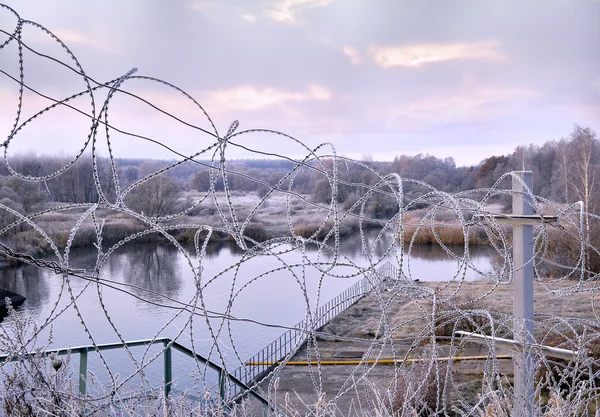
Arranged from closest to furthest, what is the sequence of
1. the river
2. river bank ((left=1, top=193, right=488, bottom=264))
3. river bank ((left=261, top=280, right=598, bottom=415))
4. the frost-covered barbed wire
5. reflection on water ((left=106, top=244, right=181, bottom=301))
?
1. the frost-covered barbed wire
2. river bank ((left=261, top=280, right=598, bottom=415))
3. the river
4. reflection on water ((left=106, top=244, right=181, bottom=301))
5. river bank ((left=1, top=193, right=488, bottom=264))

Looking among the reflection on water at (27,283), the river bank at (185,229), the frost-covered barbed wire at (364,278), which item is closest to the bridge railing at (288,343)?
the frost-covered barbed wire at (364,278)

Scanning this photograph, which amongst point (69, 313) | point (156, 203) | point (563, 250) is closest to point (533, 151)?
point (563, 250)

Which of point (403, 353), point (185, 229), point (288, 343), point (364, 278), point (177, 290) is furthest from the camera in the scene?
point (185, 229)

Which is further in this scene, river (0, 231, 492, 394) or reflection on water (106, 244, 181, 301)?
reflection on water (106, 244, 181, 301)

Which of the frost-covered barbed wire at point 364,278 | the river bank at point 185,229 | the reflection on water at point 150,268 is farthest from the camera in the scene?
the river bank at point 185,229

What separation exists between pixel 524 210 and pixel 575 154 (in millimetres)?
26505

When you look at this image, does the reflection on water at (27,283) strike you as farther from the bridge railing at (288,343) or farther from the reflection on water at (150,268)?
the bridge railing at (288,343)

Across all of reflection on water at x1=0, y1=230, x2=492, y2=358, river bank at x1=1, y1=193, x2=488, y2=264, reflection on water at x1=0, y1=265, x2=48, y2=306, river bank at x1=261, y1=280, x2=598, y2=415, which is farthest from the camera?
river bank at x1=1, y1=193, x2=488, y2=264

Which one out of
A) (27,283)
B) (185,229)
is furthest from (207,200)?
(27,283)

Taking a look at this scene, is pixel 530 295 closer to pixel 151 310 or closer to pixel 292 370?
pixel 292 370

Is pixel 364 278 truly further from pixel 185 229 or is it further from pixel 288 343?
pixel 185 229

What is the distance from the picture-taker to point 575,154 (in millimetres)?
28453

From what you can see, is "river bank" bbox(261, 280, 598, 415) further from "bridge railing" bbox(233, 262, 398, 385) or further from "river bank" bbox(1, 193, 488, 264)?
"river bank" bbox(1, 193, 488, 264)

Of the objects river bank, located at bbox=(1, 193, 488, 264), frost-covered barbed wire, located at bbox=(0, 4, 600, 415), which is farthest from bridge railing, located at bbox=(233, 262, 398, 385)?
river bank, located at bbox=(1, 193, 488, 264)
